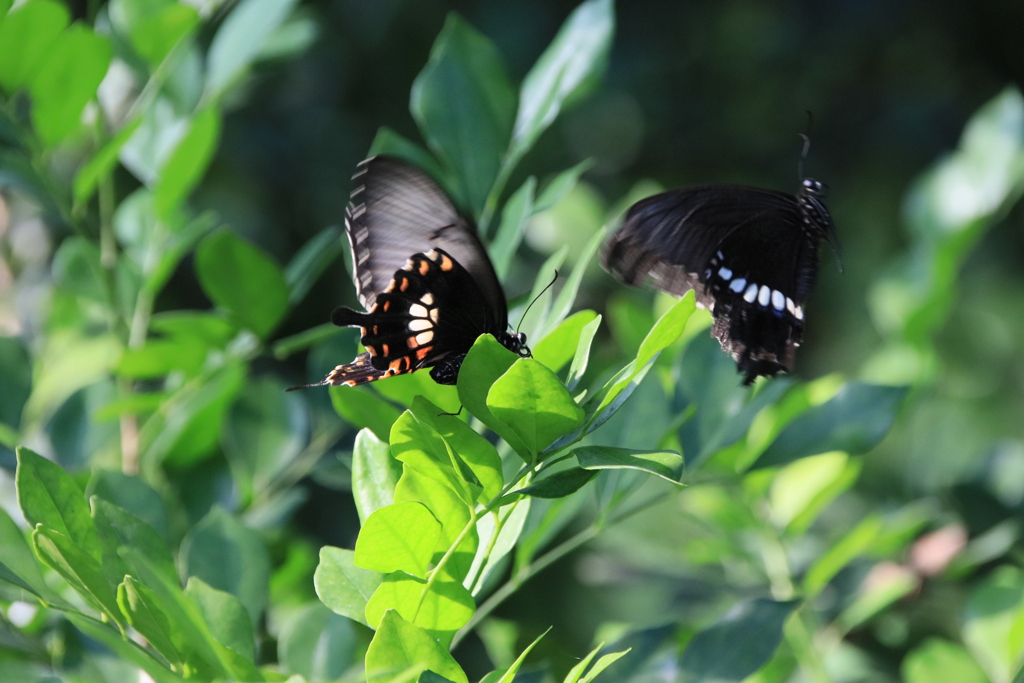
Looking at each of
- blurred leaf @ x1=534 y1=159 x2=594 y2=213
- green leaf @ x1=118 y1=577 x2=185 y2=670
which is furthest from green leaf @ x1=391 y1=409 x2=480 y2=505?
blurred leaf @ x1=534 y1=159 x2=594 y2=213

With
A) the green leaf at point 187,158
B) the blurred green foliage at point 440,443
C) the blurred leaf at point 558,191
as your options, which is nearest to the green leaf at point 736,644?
the blurred green foliage at point 440,443

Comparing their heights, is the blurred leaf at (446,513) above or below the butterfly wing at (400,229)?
below

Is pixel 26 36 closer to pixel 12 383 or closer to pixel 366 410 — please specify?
pixel 12 383

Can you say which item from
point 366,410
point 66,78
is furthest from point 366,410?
point 66,78

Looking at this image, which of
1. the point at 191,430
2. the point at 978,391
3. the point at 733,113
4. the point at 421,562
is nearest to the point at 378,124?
the point at 733,113

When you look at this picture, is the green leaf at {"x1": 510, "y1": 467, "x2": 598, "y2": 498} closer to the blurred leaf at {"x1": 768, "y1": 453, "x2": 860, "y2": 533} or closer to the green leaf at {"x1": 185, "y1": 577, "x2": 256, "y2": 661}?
the green leaf at {"x1": 185, "y1": 577, "x2": 256, "y2": 661}

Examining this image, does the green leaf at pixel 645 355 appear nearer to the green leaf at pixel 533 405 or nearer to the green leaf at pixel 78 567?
the green leaf at pixel 533 405
